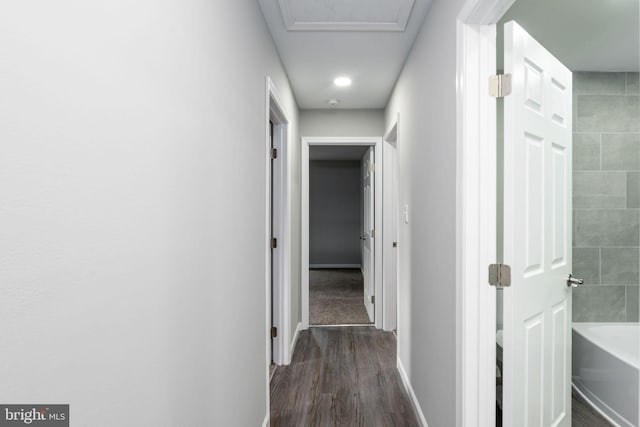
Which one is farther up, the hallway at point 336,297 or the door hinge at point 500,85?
the door hinge at point 500,85

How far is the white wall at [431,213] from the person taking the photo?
64.3 inches

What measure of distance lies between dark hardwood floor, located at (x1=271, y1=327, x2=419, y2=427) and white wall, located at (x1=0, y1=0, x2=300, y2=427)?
1049mm

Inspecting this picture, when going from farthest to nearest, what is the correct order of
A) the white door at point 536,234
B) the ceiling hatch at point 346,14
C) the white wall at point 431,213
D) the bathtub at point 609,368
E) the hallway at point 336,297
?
the hallway at point 336,297
the bathtub at point 609,368
the ceiling hatch at point 346,14
the white wall at point 431,213
the white door at point 536,234

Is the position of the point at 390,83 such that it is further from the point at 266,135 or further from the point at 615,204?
the point at 615,204

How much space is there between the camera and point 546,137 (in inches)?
60.8

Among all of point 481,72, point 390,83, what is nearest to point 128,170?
point 481,72

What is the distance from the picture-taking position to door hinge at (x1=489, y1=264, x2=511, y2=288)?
1.40m

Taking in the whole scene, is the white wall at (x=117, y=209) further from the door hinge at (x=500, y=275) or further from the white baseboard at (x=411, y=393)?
the white baseboard at (x=411, y=393)

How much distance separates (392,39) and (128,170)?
6.94ft

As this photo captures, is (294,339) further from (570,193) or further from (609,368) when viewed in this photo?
(570,193)

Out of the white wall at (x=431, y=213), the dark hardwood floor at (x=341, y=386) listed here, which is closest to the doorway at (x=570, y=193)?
the white wall at (x=431, y=213)

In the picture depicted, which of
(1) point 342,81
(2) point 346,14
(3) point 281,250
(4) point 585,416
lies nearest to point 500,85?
(2) point 346,14

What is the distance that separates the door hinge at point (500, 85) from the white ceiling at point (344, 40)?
0.81m

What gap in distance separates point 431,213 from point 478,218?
20.4 inches
